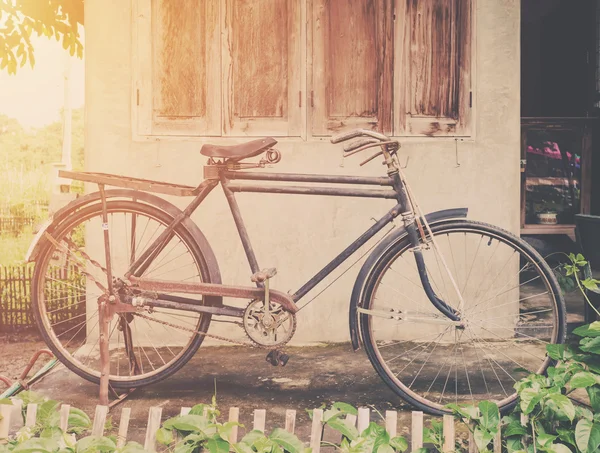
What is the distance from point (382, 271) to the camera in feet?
11.7

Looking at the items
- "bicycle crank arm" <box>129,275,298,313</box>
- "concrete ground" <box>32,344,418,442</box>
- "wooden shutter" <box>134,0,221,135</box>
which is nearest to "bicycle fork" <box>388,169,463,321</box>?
"concrete ground" <box>32,344,418,442</box>

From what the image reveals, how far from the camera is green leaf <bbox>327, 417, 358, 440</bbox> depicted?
2.68m

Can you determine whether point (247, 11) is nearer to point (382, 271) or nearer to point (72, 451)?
point (382, 271)

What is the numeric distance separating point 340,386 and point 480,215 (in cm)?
173

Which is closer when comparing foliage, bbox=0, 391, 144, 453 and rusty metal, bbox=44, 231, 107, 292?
foliage, bbox=0, 391, 144, 453

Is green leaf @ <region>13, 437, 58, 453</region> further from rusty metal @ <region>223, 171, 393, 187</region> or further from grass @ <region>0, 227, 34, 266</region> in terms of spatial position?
grass @ <region>0, 227, 34, 266</region>

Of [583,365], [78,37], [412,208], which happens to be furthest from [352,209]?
[78,37]

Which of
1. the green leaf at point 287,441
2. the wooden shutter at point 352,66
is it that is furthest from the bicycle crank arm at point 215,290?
the wooden shutter at point 352,66

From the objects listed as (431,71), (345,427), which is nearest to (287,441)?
(345,427)

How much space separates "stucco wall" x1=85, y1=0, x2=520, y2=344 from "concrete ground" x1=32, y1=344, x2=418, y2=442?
581mm

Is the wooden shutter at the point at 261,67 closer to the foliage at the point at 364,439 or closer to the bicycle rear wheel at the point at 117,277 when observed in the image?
the bicycle rear wheel at the point at 117,277

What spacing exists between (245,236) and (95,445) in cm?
146

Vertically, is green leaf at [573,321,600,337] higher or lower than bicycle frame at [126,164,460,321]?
lower

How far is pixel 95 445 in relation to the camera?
2.60 meters
